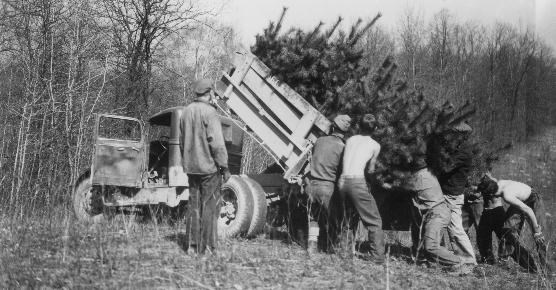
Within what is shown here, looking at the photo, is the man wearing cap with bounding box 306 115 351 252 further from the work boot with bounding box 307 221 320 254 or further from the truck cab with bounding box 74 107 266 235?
the truck cab with bounding box 74 107 266 235

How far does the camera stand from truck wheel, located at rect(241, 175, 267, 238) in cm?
684

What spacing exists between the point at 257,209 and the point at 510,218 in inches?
135

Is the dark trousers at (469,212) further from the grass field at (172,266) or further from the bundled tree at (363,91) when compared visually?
the bundled tree at (363,91)

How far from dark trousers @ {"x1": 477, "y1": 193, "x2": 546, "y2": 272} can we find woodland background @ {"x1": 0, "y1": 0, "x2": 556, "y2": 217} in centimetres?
97

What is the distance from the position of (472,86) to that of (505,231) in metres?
29.2

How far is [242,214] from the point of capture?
6.77 metres

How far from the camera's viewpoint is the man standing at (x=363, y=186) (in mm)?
6133

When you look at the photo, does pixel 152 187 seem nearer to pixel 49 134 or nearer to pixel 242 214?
pixel 242 214

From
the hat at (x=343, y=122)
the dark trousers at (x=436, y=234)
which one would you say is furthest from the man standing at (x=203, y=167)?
the dark trousers at (x=436, y=234)

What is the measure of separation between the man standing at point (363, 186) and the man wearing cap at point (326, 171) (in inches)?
9.2

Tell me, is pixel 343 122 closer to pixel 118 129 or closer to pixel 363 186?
pixel 363 186

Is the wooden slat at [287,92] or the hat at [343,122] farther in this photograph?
the wooden slat at [287,92]

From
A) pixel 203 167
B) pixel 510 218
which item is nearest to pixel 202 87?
pixel 203 167

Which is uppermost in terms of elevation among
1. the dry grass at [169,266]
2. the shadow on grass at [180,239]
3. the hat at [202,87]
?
the hat at [202,87]
